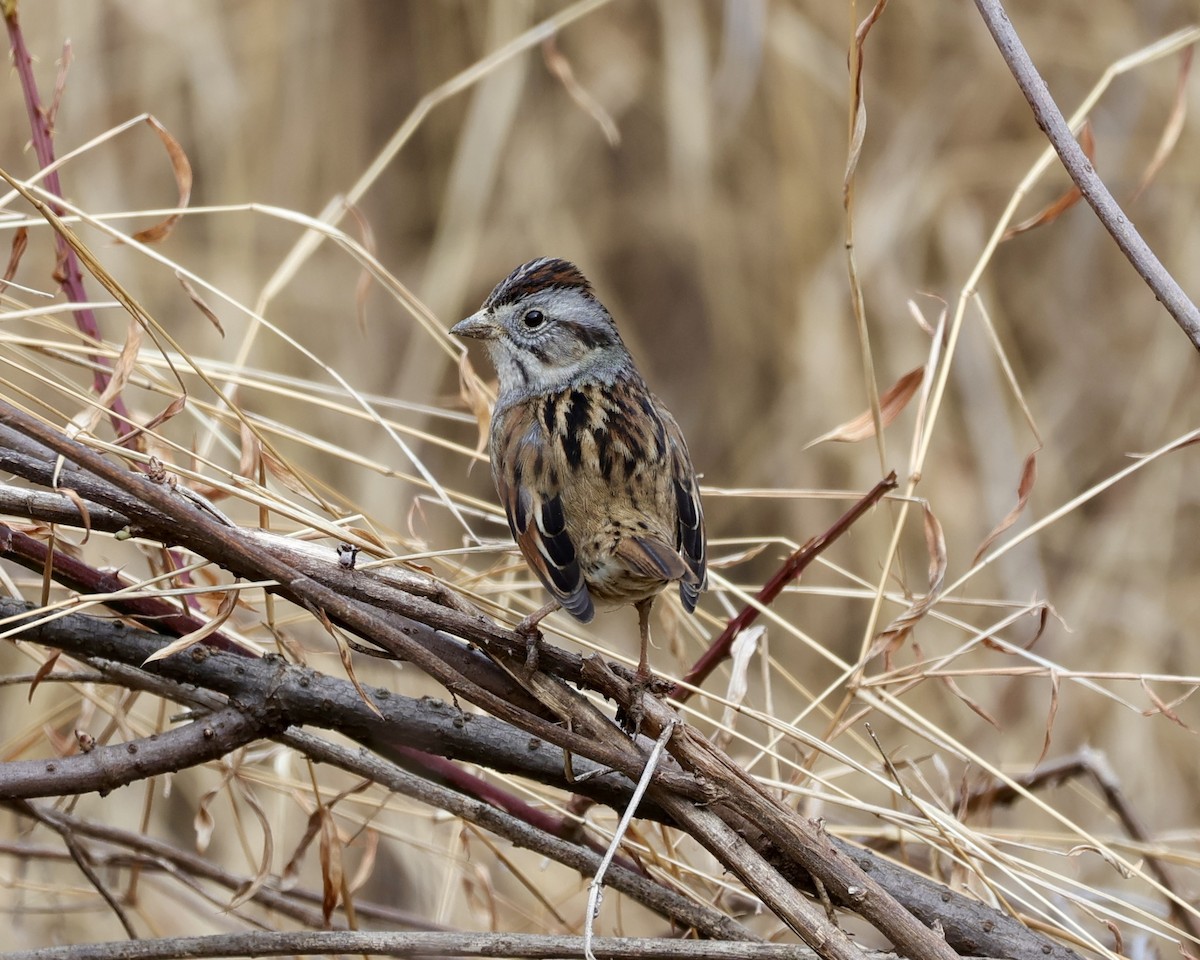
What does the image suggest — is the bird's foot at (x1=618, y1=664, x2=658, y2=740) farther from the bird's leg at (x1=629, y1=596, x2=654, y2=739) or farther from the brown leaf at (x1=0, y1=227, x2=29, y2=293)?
the brown leaf at (x1=0, y1=227, x2=29, y2=293)

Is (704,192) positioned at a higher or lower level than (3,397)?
higher

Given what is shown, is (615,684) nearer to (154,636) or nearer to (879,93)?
(154,636)

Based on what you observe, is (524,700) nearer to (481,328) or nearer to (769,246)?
(481,328)

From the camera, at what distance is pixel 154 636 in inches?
68.1

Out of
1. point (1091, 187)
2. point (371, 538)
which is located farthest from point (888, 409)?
point (371, 538)

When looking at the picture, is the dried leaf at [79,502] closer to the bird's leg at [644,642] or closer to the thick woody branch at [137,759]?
the thick woody branch at [137,759]

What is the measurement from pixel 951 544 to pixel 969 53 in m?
1.83

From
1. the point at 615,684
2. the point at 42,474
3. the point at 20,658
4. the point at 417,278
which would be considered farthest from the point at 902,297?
the point at 42,474

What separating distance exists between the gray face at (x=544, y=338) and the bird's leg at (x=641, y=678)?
643mm

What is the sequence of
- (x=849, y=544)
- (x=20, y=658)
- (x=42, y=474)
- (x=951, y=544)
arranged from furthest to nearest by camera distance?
(x=849, y=544), (x=951, y=544), (x=20, y=658), (x=42, y=474)

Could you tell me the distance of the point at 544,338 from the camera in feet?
9.50

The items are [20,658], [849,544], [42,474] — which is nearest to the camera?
[42,474]

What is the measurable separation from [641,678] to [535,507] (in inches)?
20.7

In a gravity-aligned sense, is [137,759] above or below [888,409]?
below
